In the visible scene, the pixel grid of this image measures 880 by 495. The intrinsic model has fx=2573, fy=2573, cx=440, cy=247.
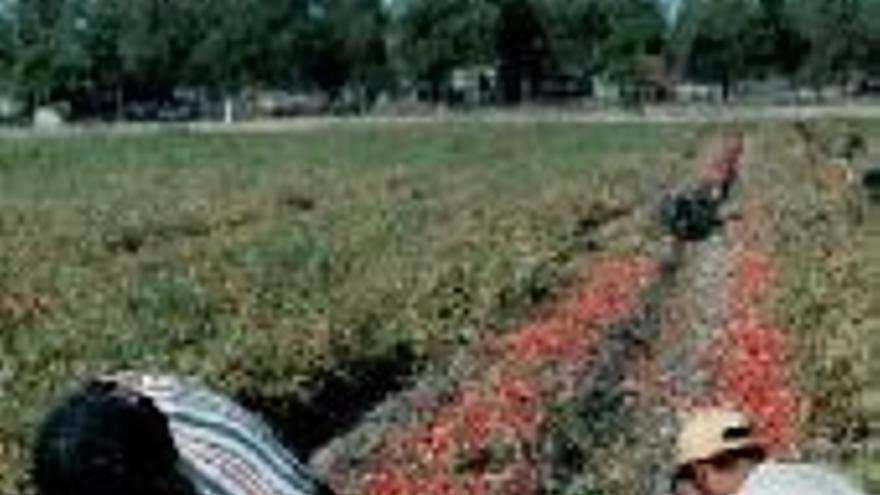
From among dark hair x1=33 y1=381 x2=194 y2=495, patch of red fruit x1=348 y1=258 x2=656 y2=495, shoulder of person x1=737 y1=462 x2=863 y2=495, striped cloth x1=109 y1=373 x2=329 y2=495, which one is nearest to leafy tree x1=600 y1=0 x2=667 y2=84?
patch of red fruit x1=348 y1=258 x2=656 y2=495

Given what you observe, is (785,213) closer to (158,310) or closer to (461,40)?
(158,310)

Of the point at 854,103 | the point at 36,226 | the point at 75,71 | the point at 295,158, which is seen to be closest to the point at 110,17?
the point at 75,71

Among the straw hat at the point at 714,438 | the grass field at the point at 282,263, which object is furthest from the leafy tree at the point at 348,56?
the straw hat at the point at 714,438

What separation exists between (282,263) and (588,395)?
33.1ft

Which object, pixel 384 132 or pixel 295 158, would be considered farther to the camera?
pixel 384 132

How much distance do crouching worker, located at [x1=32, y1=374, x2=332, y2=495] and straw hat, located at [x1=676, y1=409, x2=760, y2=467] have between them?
1.47 m

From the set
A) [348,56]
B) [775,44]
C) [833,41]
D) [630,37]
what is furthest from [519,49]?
[833,41]

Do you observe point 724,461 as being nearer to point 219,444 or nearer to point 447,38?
point 219,444

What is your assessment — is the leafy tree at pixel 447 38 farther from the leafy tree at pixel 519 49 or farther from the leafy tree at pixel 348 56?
the leafy tree at pixel 348 56

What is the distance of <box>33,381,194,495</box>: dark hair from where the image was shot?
3086 millimetres

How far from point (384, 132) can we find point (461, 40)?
158ft

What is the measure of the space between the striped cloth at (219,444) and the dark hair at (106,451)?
48 millimetres

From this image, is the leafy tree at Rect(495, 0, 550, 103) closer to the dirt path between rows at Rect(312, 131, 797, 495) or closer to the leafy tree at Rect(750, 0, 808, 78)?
the leafy tree at Rect(750, 0, 808, 78)

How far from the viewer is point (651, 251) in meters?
30.6
